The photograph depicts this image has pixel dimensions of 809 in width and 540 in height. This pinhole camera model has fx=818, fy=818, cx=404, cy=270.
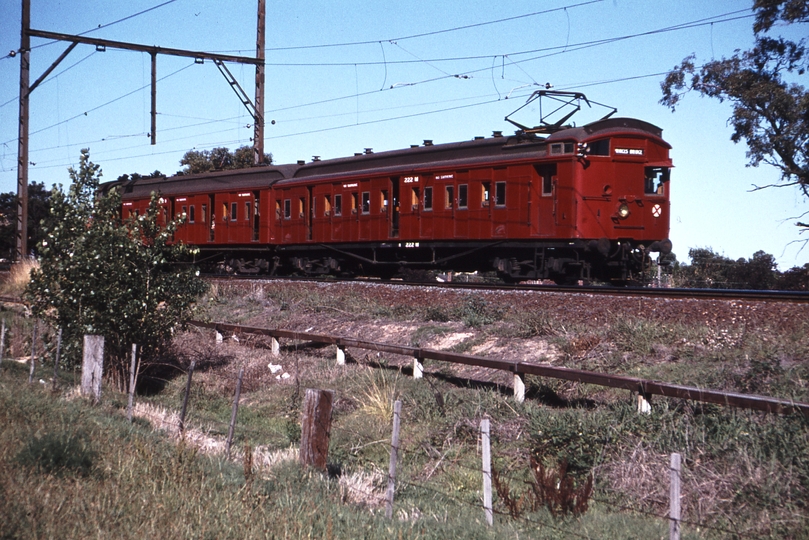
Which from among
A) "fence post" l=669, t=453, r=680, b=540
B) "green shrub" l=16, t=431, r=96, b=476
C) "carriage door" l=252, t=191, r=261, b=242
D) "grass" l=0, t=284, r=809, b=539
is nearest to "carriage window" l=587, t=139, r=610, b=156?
"grass" l=0, t=284, r=809, b=539

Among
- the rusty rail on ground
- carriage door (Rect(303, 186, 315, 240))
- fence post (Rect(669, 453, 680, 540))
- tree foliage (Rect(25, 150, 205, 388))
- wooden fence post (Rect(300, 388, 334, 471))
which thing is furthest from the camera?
carriage door (Rect(303, 186, 315, 240))

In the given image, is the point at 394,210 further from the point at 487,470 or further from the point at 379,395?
the point at 487,470

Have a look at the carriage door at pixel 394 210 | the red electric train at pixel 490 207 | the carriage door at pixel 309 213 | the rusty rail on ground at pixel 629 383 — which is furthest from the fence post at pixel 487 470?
the carriage door at pixel 309 213

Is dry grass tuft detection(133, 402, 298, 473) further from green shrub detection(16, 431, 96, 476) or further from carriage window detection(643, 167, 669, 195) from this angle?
carriage window detection(643, 167, 669, 195)

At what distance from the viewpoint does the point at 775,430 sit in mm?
7910

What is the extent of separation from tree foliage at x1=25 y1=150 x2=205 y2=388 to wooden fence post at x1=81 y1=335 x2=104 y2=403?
2592mm

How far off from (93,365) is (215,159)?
41.7m

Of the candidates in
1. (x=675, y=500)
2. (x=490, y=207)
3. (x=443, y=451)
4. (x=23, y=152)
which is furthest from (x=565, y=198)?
(x=23, y=152)

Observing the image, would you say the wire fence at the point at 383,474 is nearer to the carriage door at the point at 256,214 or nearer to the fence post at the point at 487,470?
the fence post at the point at 487,470

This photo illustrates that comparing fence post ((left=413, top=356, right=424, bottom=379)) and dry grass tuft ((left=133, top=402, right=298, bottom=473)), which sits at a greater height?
fence post ((left=413, top=356, right=424, bottom=379))

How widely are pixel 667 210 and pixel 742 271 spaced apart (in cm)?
1399

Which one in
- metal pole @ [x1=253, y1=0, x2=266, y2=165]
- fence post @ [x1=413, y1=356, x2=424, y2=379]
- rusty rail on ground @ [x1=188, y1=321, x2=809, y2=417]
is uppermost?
metal pole @ [x1=253, y1=0, x2=266, y2=165]

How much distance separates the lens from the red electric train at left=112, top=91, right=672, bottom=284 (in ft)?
61.8

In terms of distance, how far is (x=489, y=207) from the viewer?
20.1m
